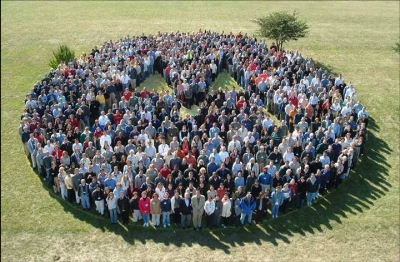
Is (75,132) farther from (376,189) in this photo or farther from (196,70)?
(376,189)

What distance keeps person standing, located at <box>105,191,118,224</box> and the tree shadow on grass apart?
25cm

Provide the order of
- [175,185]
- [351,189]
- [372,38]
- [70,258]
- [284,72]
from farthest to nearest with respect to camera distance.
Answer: [372,38], [284,72], [351,189], [175,185], [70,258]

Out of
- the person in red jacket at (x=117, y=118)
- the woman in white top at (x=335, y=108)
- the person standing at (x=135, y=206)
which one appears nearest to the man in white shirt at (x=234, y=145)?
the person standing at (x=135, y=206)

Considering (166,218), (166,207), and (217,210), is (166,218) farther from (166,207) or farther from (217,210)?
(217,210)

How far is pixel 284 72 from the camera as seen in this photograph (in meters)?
22.2

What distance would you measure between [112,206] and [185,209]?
228 centimetres

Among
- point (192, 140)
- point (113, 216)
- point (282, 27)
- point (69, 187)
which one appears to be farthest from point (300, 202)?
point (282, 27)

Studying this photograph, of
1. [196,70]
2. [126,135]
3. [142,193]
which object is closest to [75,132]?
[126,135]

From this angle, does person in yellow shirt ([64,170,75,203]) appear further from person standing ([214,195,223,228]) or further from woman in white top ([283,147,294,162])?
woman in white top ([283,147,294,162])

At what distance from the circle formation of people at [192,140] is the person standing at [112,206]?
38 mm

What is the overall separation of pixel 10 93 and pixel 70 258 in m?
14.4

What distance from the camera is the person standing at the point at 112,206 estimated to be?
551 inches

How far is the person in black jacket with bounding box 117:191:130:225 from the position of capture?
1400cm

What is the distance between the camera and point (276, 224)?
1475 cm
